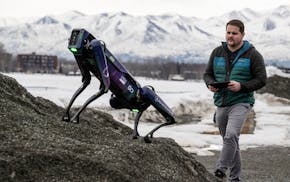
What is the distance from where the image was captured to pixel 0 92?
7.19m

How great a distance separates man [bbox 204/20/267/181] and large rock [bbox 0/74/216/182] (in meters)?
0.59

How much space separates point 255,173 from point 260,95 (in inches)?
1489

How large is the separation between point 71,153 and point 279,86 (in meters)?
44.7

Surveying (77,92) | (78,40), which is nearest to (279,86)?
(77,92)

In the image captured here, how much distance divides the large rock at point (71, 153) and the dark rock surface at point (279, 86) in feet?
136

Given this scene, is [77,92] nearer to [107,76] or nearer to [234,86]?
[107,76]

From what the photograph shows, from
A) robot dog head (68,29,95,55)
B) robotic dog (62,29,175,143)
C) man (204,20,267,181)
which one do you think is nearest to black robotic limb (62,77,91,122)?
robotic dog (62,29,175,143)

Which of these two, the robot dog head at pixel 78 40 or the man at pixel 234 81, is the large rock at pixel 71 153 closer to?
the man at pixel 234 81

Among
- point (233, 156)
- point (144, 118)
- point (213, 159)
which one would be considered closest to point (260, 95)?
point (144, 118)

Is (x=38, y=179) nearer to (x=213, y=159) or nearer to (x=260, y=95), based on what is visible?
(x=213, y=159)

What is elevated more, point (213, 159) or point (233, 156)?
point (233, 156)

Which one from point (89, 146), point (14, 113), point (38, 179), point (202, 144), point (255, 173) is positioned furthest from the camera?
point (202, 144)

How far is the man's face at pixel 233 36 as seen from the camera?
6949mm

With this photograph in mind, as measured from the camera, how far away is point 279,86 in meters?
48.7
